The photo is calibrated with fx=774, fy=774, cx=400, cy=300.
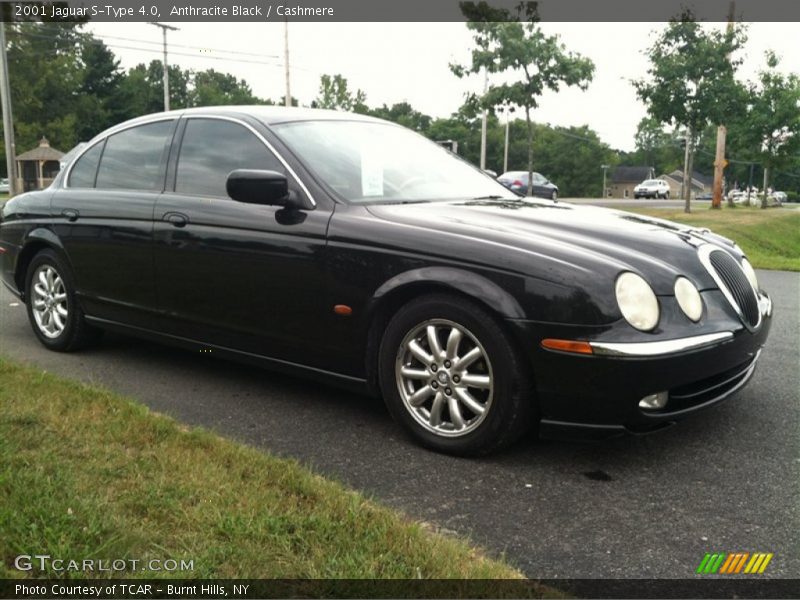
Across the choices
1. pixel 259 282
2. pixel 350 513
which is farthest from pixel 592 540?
pixel 259 282

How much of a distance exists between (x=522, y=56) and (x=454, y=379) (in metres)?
22.4

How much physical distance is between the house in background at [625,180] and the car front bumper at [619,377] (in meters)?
115

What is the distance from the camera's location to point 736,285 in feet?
11.8

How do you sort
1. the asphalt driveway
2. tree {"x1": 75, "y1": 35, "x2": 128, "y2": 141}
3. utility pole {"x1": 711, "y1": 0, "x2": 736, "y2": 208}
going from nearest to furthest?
the asphalt driveway → utility pole {"x1": 711, "y1": 0, "x2": 736, "y2": 208} → tree {"x1": 75, "y1": 35, "x2": 128, "y2": 141}

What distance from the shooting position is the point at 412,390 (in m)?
3.53

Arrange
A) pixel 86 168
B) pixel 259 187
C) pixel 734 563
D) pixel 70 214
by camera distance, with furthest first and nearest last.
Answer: pixel 86 168, pixel 70 214, pixel 259 187, pixel 734 563

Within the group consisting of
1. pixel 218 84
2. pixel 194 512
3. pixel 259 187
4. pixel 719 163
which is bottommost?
pixel 194 512

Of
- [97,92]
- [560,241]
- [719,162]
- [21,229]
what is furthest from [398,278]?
[97,92]

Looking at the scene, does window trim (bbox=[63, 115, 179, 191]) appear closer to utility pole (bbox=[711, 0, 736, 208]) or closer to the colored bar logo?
the colored bar logo

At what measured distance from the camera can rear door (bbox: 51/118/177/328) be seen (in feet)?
15.2

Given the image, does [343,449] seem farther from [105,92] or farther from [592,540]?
[105,92]

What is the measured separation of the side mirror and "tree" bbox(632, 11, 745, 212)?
20.0 m

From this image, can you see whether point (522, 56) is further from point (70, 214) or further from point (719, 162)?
point (70, 214)

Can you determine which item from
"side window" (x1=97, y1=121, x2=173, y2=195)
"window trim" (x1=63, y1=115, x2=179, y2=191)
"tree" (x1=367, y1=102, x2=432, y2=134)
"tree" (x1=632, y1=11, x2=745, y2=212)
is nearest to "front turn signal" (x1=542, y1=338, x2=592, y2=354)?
"side window" (x1=97, y1=121, x2=173, y2=195)
